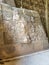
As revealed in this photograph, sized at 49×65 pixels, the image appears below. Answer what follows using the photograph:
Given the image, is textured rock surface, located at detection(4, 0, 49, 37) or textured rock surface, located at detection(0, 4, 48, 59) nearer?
textured rock surface, located at detection(0, 4, 48, 59)

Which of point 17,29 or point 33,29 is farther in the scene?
Answer: point 33,29

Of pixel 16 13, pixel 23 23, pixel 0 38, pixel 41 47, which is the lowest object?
pixel 41 47

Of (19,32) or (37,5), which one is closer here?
(19,32)

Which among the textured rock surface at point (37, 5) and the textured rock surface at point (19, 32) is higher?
the textured rock surface at point (37, 5)

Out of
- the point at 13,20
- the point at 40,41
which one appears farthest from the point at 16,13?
the point at 40,41

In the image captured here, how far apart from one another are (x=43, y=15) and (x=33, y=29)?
4.78 feet

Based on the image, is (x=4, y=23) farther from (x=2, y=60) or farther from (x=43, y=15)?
(x=43, y=15)

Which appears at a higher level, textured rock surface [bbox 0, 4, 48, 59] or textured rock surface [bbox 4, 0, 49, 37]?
textured rock surface [bbox 4, 0, 49, 37]

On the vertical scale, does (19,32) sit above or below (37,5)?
below

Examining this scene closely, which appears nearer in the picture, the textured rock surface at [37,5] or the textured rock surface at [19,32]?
the textured rock surface at [19,32]

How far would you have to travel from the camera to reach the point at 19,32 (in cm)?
323

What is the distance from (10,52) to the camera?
2.94m

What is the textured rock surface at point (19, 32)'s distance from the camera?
292 cm

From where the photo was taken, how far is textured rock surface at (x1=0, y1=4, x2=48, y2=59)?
9.57 feet
